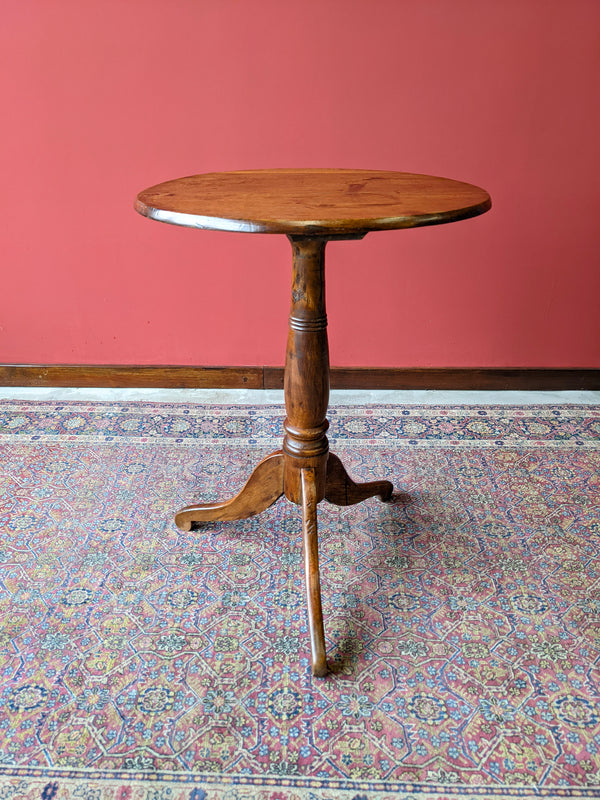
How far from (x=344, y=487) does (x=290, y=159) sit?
4.65ft

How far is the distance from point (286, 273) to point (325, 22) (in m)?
0.96

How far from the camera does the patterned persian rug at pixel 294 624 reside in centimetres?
134

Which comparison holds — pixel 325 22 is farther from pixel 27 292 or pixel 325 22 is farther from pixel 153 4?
pixel 27 292

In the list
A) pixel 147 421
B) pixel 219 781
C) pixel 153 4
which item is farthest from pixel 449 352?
pixel 219 781

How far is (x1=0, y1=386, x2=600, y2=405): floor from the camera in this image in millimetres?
2938

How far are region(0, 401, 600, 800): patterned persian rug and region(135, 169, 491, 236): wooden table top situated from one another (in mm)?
989

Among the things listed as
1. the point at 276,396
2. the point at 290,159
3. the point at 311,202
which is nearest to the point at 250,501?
the point at 311,202

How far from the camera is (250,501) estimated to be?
1.98 meters

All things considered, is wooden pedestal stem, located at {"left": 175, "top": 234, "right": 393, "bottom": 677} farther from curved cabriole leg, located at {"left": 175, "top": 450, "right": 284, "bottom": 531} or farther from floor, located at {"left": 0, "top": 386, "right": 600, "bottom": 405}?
floor, located at {"left": 0, "top": 386, "right": 600, "bottom": 405}

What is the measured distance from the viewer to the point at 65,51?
2.60 meters

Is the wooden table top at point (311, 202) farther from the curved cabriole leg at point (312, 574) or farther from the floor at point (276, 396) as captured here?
the floor at point (276, 396)

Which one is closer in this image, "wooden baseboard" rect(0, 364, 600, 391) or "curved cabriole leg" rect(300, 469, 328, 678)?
"curved cabriole leg" rect(300, 469, 328, 678)

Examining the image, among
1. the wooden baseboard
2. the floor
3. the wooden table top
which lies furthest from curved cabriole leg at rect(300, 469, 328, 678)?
the wooden baseboard

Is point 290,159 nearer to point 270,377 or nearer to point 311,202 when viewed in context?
point 270,377
